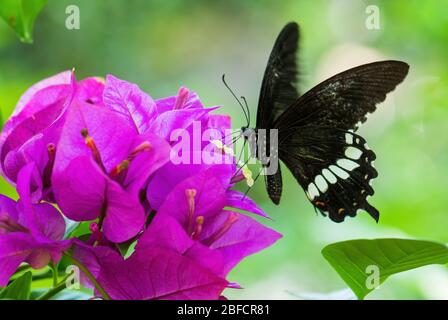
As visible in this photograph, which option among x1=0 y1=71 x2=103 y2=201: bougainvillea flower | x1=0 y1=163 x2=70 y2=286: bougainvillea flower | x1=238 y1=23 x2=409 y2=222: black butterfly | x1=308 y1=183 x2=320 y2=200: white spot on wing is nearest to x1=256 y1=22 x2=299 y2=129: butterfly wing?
x1=238 y1=23 x2=409 y2=222: black butterfly

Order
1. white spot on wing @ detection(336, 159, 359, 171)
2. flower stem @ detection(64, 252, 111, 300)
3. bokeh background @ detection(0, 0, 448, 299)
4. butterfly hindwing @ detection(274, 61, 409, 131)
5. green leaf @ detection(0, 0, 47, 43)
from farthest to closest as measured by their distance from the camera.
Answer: bokeh background @ detection(0, 0, 448, 299) < white spot on wing @ detection(336, 159, 359, 171) < butterfly hindwing @ detection(274, 61, 409, 131) < green leaf @ detection(0, 0, 47, 43) < flower stem @ detection(64, 252, 111, 300)

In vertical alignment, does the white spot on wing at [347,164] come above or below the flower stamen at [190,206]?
above

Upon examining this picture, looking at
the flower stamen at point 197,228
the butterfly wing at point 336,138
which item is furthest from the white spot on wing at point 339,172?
the flower stamen at point 197,228

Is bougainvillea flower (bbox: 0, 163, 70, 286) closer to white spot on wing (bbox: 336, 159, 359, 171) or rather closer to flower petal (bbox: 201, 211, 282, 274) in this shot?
flower petal (bbox: 201, 211, 282, 274)

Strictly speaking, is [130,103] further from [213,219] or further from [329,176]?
[329,176]

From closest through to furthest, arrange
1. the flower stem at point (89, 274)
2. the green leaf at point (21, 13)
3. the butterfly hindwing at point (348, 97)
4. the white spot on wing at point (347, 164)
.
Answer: the flower stem at point (89, 274), the green leaf at point (21, 13), the butterfly hindwing at point (348, 97), the white spot on wing at point (347, 164)

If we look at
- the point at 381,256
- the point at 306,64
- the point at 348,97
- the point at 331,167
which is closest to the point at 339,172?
→ the point at 331,167

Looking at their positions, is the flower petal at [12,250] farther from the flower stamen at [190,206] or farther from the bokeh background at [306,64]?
the bokeh background at [306,64]
